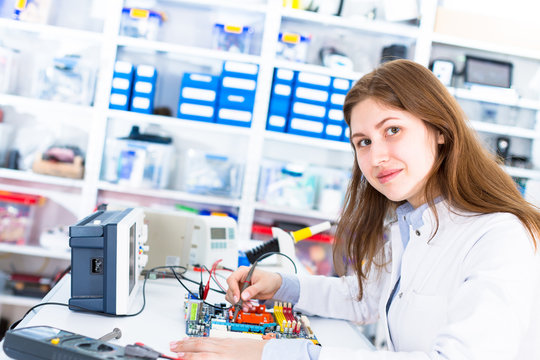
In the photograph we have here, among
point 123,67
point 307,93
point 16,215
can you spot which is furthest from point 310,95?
point 16,215

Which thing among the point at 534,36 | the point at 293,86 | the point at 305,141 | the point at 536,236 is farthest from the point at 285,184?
the point at 536,236

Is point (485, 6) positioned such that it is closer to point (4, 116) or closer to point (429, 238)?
point (429, 238)

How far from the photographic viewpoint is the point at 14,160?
9.26 ft

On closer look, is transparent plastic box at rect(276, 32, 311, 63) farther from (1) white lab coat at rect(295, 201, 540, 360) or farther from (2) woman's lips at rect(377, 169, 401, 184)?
(2) woman's lips at rect(377, 169, 401, 184)

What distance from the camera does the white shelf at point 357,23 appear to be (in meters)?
2.78

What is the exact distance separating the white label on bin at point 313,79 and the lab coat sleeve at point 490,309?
197 centimetres

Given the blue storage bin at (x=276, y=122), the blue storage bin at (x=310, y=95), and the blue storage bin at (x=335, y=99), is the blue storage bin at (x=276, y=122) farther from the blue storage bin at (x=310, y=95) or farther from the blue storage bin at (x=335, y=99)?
the blue storage bin at (x=335, y=99)

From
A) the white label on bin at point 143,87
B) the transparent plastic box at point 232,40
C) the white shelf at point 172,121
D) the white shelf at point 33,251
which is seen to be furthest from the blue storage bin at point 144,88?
the white shelf at point 33,251

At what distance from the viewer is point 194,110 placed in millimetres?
2750

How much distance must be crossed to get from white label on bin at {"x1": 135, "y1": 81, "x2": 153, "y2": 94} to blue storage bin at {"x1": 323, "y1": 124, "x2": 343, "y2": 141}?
105cm

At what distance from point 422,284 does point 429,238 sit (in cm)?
11

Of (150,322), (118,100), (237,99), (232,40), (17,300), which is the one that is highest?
(232,40)

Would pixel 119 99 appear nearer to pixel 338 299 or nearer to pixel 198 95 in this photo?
pixel 198 95

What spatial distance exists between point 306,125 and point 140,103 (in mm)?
974
